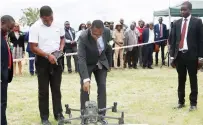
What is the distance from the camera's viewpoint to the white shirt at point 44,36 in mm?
Result: 6859

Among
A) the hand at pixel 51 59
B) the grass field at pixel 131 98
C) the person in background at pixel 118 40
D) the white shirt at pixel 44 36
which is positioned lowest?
the grass field at pixel 131 98

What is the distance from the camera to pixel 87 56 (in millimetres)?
6809

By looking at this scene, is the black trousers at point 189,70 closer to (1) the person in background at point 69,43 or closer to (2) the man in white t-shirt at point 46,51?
(2) the man in white t-shirt at point 46,51

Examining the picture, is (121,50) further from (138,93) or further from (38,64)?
(38,64)

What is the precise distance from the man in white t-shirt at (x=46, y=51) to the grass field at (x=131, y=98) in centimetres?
55

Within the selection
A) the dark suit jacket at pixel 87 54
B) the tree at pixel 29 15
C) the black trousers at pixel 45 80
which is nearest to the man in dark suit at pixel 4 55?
the black trousers at pixel 45 80

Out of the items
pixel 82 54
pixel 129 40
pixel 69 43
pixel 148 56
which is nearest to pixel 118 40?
pixel 129 40

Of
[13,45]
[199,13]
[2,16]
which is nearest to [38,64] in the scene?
[2,16]

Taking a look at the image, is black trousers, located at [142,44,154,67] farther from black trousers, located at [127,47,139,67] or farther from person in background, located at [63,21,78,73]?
person in background, located at [63,21,78,73]

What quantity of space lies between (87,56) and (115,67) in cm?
1015

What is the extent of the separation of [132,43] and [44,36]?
1047cm

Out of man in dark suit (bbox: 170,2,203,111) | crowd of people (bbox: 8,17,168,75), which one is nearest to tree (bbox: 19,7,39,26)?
crowd of people (bbox: 8,17,168,75)

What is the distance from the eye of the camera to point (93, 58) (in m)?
6.84

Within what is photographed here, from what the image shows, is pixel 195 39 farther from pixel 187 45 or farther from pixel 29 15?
pixel 29 15
